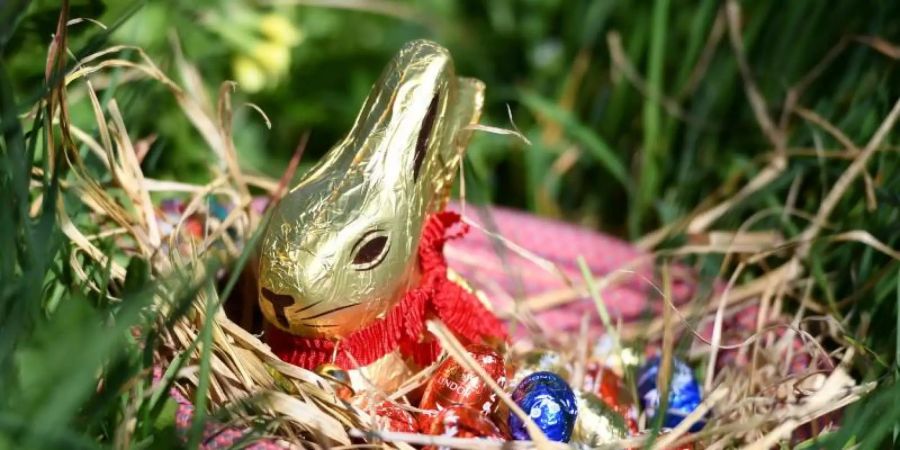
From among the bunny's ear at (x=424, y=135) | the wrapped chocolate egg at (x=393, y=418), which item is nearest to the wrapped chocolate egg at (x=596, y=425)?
the wrapped chocolate egg at (x=393, y=418)

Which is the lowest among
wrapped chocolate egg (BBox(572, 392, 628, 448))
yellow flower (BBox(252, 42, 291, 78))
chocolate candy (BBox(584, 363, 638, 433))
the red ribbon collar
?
chocolate candy (BBox(584, 363, 638, 433))

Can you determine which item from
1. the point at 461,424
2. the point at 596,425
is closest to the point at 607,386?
the point at 596,425

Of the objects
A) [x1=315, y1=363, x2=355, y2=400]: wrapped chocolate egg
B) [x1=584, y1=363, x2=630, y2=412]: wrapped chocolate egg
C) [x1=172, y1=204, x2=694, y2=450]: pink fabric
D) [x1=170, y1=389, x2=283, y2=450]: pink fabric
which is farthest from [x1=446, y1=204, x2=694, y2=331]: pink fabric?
[x1=170, y1=389, x2=283, y2=450]: pink fabric

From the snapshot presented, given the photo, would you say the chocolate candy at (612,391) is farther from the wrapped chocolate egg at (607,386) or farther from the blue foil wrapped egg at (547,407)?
the blue foil wrapped egg at (547,407)

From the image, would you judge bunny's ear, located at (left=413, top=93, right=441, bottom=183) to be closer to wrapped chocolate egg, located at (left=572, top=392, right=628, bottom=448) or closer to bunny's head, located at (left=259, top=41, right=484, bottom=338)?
bunny's head, located at (left=259, top=41, right=484, bottom=338)

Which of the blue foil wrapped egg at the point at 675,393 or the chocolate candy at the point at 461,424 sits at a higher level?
the chocolate candy at the point at 461,424

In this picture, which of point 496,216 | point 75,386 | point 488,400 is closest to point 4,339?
point 75,386
